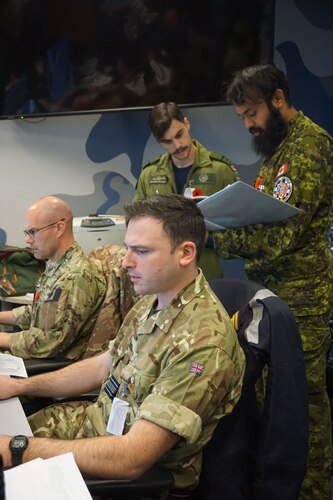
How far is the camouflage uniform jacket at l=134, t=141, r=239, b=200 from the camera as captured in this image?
2646 mm

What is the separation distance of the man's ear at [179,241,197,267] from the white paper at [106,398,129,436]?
0.39 metres

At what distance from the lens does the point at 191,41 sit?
3.06 metres

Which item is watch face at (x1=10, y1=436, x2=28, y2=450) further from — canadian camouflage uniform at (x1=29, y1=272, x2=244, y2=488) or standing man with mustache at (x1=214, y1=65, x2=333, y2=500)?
standing man with mustache at (x1=214, y1=65, x2=333, y2=500)

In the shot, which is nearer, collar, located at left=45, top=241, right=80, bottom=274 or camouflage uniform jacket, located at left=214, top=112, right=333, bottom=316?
camouflage uniform jacket, located at left=214, top=112, right=333, bottom=316

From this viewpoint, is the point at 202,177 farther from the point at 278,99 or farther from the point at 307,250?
the point at 307,250

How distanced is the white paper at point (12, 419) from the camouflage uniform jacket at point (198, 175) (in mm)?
1373

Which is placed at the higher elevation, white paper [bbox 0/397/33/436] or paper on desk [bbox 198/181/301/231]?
paper on desk [bbox 198/181/301/231]

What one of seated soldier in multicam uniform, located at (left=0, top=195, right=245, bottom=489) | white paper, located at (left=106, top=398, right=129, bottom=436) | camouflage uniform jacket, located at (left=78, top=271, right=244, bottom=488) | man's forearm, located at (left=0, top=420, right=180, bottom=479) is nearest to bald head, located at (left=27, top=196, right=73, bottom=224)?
seated soldier in multicam uniform, located at (left=0, top=195, right=245, bottom=489)

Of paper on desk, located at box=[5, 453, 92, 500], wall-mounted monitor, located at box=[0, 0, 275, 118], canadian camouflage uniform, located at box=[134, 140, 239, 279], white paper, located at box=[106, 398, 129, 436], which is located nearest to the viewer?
paper on desk, located at box=[5, 453, 92, 500]

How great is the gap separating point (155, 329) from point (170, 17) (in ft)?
7.48

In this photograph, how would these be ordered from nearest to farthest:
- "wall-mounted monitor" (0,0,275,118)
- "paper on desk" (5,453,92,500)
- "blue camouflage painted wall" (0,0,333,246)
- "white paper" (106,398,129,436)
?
"paper on desk" (5,453,92,500)
"white paper" (106,398,129,436)
"wall-mounted monitor" (0,0,275,118)
"blue camouflage painted wall" (0,0,333,246)

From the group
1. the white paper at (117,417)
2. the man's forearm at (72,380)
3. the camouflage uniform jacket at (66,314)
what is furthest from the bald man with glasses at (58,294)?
the white paper at (117,417)

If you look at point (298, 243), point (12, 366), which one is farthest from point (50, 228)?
point (298, 243)

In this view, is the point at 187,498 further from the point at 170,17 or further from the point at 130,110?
the point at 170,17
